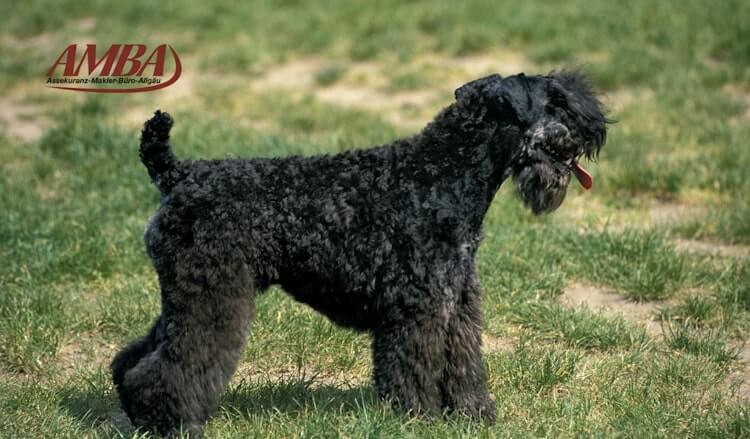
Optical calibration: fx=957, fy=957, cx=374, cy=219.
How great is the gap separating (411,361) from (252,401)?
112 centimetres

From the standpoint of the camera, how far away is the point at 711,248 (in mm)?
8078

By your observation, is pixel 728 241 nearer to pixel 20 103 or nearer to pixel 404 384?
pixel 404 384

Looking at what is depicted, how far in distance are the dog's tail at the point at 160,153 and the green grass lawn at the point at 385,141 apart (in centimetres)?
134

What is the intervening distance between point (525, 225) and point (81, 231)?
373 centimetres

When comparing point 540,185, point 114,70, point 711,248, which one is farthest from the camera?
point 114,70

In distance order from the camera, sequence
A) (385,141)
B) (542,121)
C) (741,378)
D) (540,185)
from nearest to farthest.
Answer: (542,121) < (540,185) < (741,378) < (385,141)

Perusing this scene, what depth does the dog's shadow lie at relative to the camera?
5.30 metres

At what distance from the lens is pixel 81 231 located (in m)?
7.96

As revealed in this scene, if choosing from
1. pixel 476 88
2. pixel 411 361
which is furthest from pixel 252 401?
pixel 476 88

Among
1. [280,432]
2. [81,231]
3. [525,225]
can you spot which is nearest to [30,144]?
[81,231]

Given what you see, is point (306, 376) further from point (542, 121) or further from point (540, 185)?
point (542, 121)

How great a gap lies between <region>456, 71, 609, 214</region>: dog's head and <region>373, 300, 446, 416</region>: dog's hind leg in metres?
0.95

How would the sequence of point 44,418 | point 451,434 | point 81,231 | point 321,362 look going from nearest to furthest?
point 451,434, point 44,418, point 321,362, point 81,231

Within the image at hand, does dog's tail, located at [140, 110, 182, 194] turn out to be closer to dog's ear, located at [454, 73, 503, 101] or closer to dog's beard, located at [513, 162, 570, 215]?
dog's ear, located at [454, 73, 503, 101]
